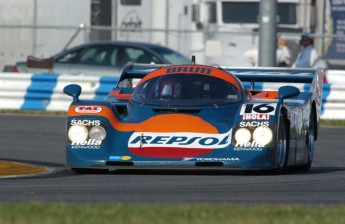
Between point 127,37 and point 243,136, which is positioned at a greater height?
point 127,37

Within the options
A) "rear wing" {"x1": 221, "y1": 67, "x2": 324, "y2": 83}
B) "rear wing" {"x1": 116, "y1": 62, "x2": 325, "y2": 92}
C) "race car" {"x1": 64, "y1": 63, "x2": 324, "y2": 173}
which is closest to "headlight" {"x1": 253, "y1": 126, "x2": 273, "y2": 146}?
"race car" {"x1": 64, "y1": 63, "x2": 324, "y2": 173}

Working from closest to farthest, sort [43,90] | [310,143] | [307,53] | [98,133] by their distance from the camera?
[98,133]
[310,143]
[43,90]
[307,53]

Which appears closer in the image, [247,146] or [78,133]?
[247,146]

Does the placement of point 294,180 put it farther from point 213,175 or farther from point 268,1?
point 268,1

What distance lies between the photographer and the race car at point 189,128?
1084cm

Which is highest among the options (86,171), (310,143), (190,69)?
(190,69)

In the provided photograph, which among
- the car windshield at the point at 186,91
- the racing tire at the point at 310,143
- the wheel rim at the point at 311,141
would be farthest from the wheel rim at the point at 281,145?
the wheel rim at the point at 311,141

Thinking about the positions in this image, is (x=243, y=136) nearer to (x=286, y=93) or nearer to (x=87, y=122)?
(x=286, y=93)

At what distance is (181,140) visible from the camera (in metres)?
10.9

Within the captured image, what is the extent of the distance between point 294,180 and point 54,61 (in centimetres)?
1394

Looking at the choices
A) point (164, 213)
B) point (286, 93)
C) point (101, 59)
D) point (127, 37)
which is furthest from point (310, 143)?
point (127, 37)

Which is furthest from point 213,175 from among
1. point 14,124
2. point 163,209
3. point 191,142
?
point 14,124

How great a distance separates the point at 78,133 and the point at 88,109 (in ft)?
1.00

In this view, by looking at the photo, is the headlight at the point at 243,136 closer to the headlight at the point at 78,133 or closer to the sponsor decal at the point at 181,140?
the sponsor decal at the point at 181,140
